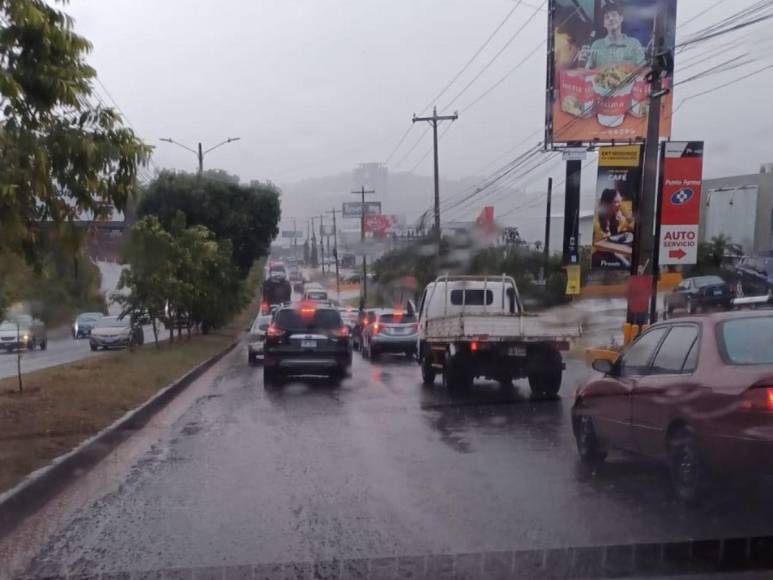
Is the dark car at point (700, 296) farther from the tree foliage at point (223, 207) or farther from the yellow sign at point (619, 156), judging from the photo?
the tree foliage at point (223, 207)

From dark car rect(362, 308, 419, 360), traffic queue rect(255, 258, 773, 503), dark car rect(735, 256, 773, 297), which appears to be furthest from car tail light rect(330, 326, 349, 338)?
dark car rect(735, 256, 773, 297)

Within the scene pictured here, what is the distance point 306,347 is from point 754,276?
20.5 metres

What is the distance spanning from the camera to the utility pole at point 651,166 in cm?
1953

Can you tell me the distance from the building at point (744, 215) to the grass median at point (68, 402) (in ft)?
84.5

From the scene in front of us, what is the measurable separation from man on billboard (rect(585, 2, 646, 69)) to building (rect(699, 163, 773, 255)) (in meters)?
11.9

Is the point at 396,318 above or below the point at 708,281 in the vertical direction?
below

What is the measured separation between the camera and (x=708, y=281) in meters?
34.9

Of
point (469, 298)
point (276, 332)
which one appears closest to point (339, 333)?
point (276, 332)

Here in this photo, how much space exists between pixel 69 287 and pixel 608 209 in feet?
54.3

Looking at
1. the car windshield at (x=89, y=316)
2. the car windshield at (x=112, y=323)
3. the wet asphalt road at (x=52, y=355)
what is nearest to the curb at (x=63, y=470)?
the wet asphalt road at (x=52, y=355)

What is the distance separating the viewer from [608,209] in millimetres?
28281

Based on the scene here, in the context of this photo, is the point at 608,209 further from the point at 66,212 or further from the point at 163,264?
the point at 66,212

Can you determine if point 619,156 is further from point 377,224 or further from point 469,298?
point 377,224

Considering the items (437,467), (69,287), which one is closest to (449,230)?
(69,287)
